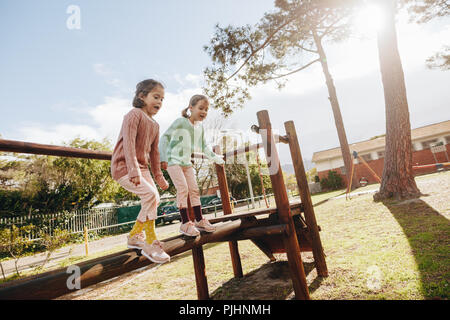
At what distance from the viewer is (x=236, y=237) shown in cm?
281

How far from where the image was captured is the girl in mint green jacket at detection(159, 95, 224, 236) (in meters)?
2.25

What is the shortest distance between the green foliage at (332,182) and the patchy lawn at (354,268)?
61.0ft

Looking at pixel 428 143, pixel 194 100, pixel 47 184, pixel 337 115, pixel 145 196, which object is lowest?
pixel 145 196

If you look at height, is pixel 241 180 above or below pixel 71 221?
above

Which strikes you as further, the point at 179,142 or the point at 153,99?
the point at 179,142

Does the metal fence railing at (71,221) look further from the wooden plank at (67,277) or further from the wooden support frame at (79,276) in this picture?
the wooden plank at (67,277)

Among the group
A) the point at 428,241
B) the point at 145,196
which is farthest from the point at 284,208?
the point at 428,241

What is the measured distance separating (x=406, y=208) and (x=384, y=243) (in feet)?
8.46

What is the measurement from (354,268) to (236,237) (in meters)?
1.84

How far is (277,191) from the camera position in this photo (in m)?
2.90

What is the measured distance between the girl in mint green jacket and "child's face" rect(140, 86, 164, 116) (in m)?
0.46

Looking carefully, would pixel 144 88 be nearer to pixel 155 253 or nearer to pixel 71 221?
pixel 155 253

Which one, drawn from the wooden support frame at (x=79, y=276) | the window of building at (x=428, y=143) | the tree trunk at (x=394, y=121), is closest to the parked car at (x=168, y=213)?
the tree trunk at (x=394, y=121)
